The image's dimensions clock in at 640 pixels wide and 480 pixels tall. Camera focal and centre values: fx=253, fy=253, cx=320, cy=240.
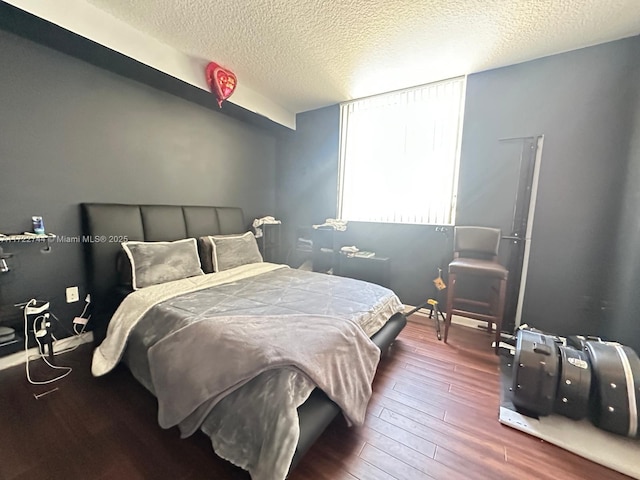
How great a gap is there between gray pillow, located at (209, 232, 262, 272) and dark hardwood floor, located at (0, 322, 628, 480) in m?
1.17

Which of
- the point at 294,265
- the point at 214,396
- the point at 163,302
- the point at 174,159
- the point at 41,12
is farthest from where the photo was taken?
the point at 294,265

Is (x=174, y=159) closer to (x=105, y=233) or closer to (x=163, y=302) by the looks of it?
(x=105, y=233)

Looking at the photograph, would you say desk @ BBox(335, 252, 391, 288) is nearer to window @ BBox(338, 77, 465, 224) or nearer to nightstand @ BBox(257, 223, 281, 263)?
A: window @ BBox(338, 77, 465, 224)

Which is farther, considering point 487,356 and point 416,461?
point 487,356

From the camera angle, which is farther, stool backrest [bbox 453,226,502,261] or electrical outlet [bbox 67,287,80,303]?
stool backrest [bbox 453,226,502,261]

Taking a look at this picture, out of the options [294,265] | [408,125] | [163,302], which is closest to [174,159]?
[163,302]

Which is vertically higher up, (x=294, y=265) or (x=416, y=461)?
(x=294, y=265)

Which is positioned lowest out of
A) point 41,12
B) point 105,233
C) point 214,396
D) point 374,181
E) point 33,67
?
point 214,396

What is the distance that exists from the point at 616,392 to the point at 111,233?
3581mm

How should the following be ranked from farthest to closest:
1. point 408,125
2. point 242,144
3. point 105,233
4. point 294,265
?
point 294,265, point 242,144, point 408,125, point 105,233

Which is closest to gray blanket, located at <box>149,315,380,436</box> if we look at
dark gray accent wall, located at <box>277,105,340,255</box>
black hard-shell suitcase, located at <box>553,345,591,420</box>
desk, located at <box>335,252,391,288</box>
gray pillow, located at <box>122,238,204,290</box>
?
gray pillow, located at <box>122,238,204,290</box>

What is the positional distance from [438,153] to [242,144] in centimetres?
256

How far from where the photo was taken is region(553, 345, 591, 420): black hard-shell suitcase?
1425 mm

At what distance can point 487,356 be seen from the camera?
7.09ft
